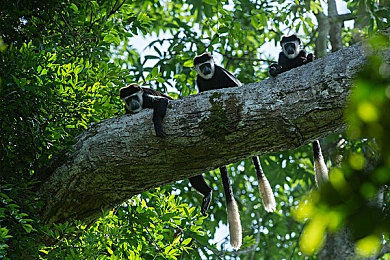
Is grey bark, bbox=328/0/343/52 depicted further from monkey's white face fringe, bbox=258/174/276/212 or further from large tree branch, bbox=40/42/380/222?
large tree branch, bbox=40/42/380/222

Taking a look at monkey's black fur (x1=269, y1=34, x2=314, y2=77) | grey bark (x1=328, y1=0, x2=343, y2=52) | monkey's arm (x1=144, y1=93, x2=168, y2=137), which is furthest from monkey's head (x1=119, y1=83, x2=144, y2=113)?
grey bark (x1=328, y1=0, x2=343, y2=52)

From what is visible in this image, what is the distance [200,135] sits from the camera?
2877 mm

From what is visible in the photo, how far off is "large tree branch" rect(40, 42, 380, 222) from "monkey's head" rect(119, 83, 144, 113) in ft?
3.24

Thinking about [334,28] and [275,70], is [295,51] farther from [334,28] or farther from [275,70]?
[334,28]

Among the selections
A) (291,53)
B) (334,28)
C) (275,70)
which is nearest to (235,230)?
(275,70)

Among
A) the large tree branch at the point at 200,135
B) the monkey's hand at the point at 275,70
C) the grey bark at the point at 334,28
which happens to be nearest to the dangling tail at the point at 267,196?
the monkey's hand at the point at 275,70

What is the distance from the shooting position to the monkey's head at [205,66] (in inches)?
183

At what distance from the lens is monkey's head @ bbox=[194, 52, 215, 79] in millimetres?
4656

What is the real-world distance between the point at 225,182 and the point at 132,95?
0.95 metres

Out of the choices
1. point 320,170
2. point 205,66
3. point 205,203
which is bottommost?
point 205,203

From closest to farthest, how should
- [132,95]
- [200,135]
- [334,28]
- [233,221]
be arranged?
[200,135] < [233,221] < [132,95] < [334,28]

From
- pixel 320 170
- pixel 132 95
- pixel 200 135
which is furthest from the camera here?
pixel 132 95

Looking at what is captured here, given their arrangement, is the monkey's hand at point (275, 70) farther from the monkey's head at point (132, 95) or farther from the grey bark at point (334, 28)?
the grey bark at point (334, 28)

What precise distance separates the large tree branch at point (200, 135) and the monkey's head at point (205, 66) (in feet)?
5.34
